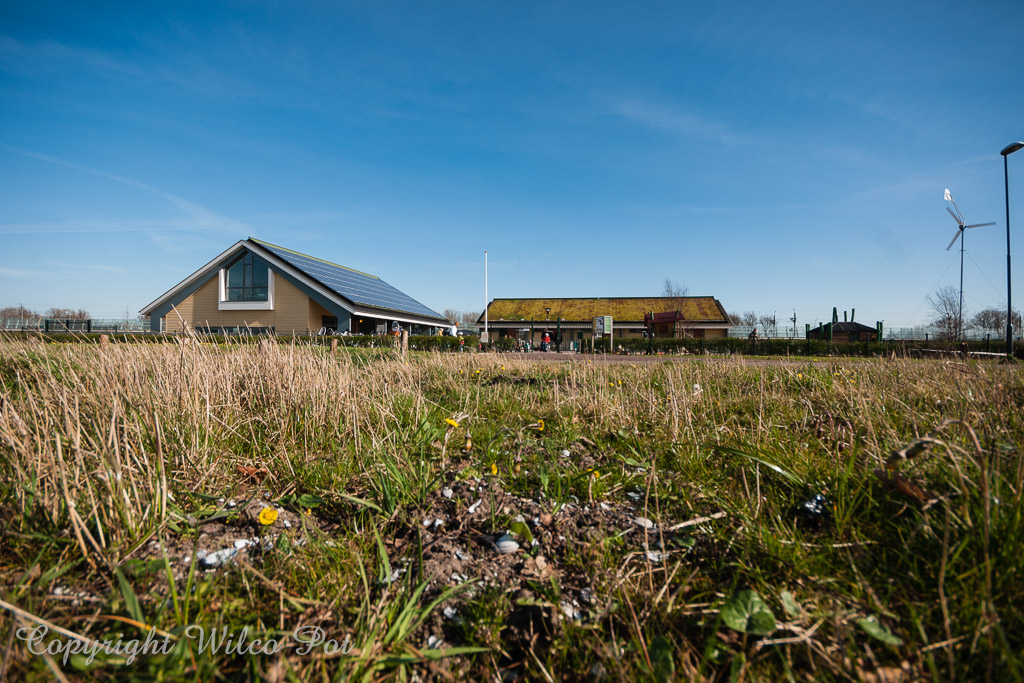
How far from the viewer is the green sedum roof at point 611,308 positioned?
36.2m

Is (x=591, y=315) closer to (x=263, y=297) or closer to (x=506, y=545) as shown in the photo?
(x=263, y=297)

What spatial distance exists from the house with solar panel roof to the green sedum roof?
794 inches

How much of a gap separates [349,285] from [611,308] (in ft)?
82.3

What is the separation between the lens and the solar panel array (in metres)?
20.5

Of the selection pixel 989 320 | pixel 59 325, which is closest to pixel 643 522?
pixel 59 325

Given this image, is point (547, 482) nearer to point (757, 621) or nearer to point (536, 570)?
point (536, 570)

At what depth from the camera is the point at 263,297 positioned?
69.0 feet

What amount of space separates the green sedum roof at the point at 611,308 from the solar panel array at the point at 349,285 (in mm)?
12744

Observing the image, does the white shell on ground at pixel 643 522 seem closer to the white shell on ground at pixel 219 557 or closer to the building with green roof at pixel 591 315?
the white shell on ground at pixel 219 557

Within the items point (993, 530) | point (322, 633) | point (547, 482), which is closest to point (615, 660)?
point (322, 633)

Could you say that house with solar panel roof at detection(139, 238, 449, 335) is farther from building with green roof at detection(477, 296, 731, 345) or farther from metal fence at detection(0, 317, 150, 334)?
building with green roof at detection(477, 296, 731, 345)

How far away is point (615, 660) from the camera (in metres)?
1.22

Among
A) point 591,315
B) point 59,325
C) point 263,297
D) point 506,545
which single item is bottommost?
point 506,545

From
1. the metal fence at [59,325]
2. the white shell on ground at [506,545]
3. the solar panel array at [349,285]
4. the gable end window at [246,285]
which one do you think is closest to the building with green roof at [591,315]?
the solar panel array at [349,285]
